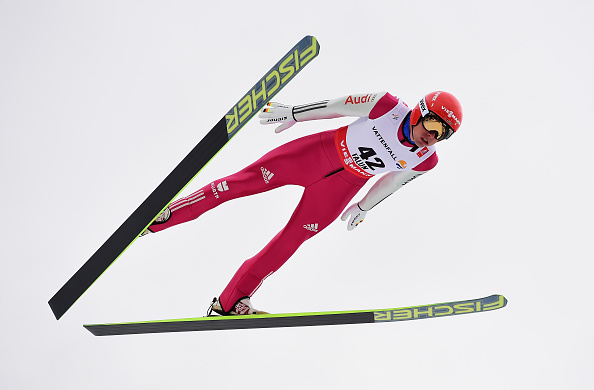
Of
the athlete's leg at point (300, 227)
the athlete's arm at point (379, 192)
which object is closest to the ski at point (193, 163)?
the athlete's leg at point (300, 227)

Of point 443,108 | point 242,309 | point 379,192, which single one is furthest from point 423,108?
point 242,309

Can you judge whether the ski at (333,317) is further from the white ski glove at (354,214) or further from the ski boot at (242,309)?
the white ski glove at (354,214)

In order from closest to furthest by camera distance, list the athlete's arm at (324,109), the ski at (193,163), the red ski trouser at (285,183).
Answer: the ski at (193,163)
the athlete's arm at (324,109)
the red ski trouser at (285,183)

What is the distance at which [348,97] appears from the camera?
117 inches

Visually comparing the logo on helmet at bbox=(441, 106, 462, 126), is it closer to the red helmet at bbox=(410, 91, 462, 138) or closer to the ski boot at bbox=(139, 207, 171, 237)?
the red helmet at bbox=(410, 91, 462, 138)

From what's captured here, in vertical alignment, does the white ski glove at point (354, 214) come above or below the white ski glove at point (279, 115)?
below

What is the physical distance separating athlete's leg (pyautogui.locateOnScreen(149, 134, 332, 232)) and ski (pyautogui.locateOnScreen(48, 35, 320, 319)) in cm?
17

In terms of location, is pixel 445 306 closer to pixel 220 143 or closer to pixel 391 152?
pixel 391 152

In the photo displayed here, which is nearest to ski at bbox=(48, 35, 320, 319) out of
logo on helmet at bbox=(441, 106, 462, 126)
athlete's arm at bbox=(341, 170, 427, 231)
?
logo on helmet at bbox=(441, 106, 462, 126)

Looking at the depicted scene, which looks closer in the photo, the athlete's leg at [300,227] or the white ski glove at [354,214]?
the athlete's leg at [300,227]

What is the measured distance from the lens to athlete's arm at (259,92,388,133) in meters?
2.95

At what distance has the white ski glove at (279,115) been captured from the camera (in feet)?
9.96

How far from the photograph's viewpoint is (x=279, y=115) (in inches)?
120

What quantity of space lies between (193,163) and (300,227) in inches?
24.2
